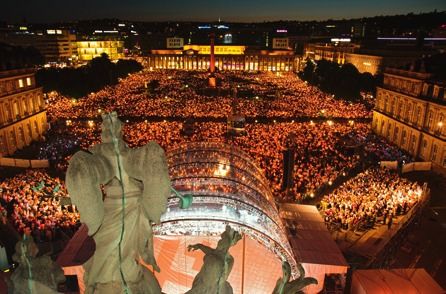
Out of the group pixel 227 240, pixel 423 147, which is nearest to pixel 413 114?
pixel 423 147

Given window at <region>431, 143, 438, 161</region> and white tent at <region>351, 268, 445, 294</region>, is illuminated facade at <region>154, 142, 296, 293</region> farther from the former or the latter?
window at <region>431, 143, 438, 161</region>

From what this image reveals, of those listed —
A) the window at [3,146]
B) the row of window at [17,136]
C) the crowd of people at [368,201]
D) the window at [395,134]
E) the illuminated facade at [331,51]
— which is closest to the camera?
the crowd of people at [368,201]

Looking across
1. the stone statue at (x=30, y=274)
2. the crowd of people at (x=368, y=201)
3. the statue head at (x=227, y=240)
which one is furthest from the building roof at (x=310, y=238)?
the stone statue at (x=30, y=274)

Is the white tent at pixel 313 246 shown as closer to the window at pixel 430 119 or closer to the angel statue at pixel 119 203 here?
the angel statue at pixel 119 203

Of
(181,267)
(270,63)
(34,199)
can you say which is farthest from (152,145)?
(270,63)

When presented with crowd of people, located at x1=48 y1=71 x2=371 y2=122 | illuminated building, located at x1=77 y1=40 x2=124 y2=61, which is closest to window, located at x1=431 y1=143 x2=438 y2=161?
crowd of people, located at x1=48 y1=71 x2=371 y2=122

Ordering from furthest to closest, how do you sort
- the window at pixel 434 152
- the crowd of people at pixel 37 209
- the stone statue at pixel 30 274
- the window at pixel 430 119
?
the window at pixel 430 119 < the window at pixel 434 152 < the crowd of people at pixel 37 209 < the stone statue at pixel 30 274
